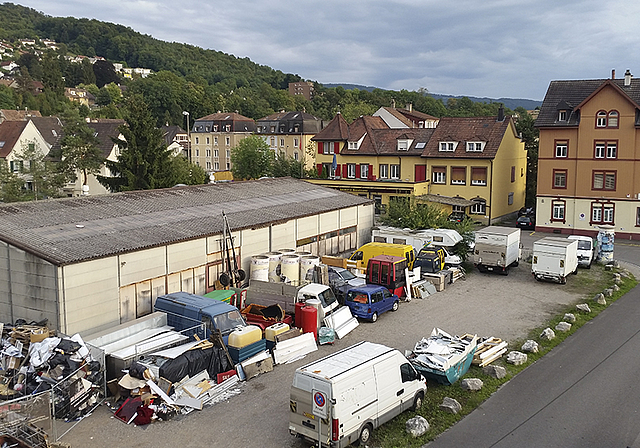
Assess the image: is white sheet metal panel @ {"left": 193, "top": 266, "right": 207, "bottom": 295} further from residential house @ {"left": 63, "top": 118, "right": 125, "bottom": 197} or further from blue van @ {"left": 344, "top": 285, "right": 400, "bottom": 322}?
residential house @ {"left": 63, "top": 118, "right": 125, "bottom": 197}

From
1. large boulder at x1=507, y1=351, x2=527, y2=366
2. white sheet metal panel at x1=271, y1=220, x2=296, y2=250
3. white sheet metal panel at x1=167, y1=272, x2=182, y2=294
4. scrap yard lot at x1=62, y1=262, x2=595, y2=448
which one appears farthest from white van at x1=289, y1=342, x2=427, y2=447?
white sheet metal panel at x1=271, y1=220, x2=296, y2=250

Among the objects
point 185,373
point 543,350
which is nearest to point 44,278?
point 185,373

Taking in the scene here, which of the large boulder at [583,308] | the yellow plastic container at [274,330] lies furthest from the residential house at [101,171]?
the large boulder at [583,308]

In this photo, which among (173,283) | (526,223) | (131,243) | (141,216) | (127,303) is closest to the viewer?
(127,303)

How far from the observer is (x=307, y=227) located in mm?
28844

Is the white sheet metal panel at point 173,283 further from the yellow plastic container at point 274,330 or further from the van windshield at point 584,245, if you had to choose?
the van windshield at point 584,245

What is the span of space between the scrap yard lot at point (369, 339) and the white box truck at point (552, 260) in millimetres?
461

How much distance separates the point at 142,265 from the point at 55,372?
6.13 meters

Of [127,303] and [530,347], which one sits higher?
[127,303]

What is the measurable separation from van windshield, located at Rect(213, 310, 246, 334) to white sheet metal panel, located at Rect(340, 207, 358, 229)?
1442 centimetres

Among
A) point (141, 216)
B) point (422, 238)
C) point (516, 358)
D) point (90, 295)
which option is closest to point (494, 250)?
point (422, 238)

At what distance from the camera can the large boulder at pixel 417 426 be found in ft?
42.7

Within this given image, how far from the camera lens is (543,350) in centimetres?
1866

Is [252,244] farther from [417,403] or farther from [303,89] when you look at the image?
[303,89]
